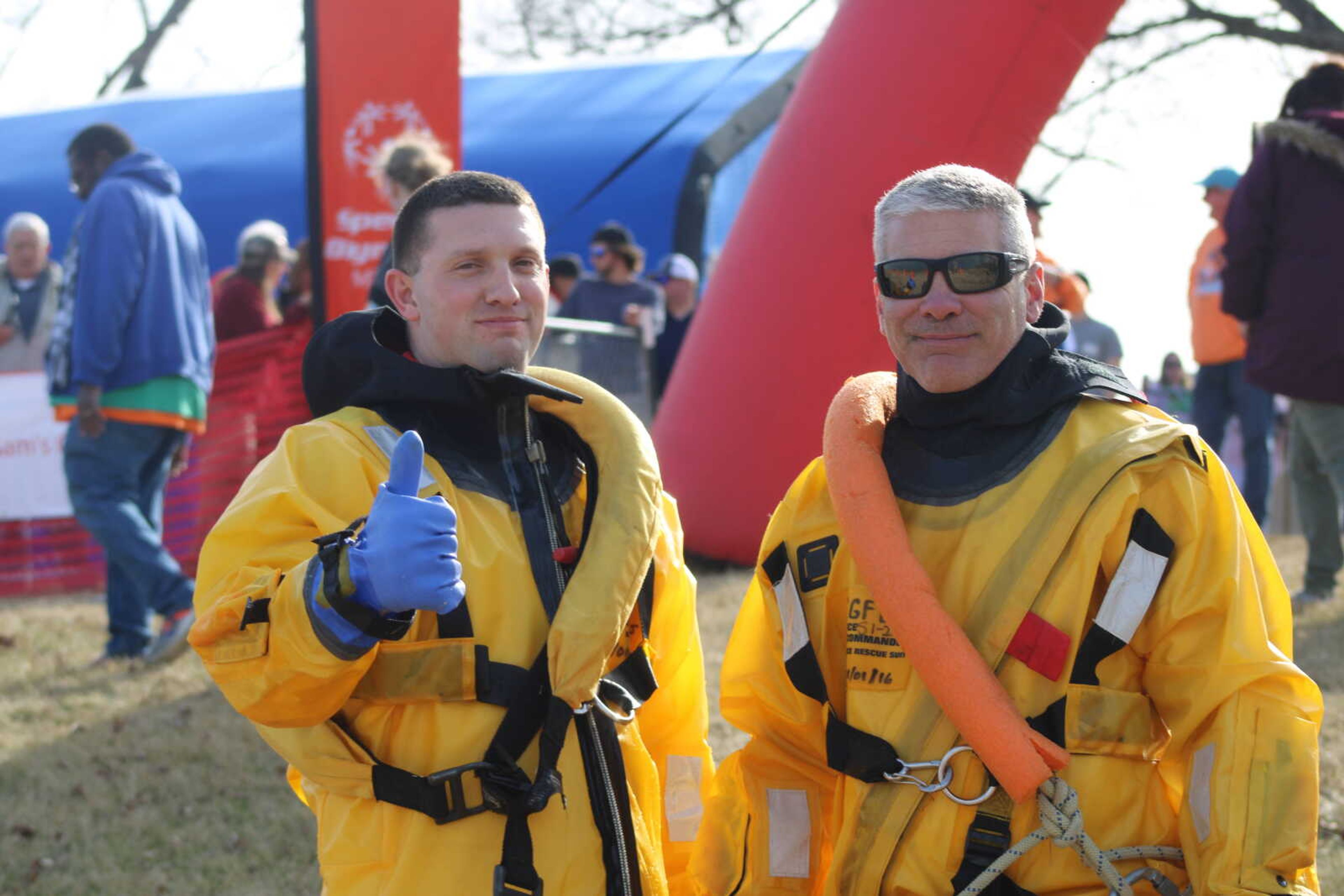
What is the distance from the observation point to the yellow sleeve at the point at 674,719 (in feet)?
8.66

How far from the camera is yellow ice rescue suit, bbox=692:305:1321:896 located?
2.07 m

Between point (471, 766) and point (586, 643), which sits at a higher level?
point (586, 643)

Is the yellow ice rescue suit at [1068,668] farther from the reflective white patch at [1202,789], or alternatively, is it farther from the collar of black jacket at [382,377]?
the collar of black jacket at [382,377]

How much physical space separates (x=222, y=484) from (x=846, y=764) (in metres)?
7.24

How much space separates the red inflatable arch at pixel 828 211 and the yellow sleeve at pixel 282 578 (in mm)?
4506

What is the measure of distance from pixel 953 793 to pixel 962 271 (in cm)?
84

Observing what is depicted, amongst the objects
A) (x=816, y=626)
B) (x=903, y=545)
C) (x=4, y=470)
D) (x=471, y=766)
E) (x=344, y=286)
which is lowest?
(x=4, y=470)

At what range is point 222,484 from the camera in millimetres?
8812

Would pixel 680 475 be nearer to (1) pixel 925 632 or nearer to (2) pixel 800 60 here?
(1) pixel 925 632

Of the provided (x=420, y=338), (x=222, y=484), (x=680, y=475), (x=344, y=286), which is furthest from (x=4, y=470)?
(x=420, y=338)

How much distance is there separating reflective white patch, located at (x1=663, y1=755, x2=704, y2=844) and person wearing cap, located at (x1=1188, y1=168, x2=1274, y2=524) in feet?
18.9

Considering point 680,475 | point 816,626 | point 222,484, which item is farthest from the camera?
point 222,484

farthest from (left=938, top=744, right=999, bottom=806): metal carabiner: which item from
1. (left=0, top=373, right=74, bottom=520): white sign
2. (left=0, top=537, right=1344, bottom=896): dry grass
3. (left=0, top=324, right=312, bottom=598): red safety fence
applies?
(left=0, top=373, right=74, bottom=520): white sign

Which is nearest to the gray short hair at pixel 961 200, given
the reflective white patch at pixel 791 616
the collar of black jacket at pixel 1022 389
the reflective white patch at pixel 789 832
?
the collar of black jacket at pixel 1022 389
